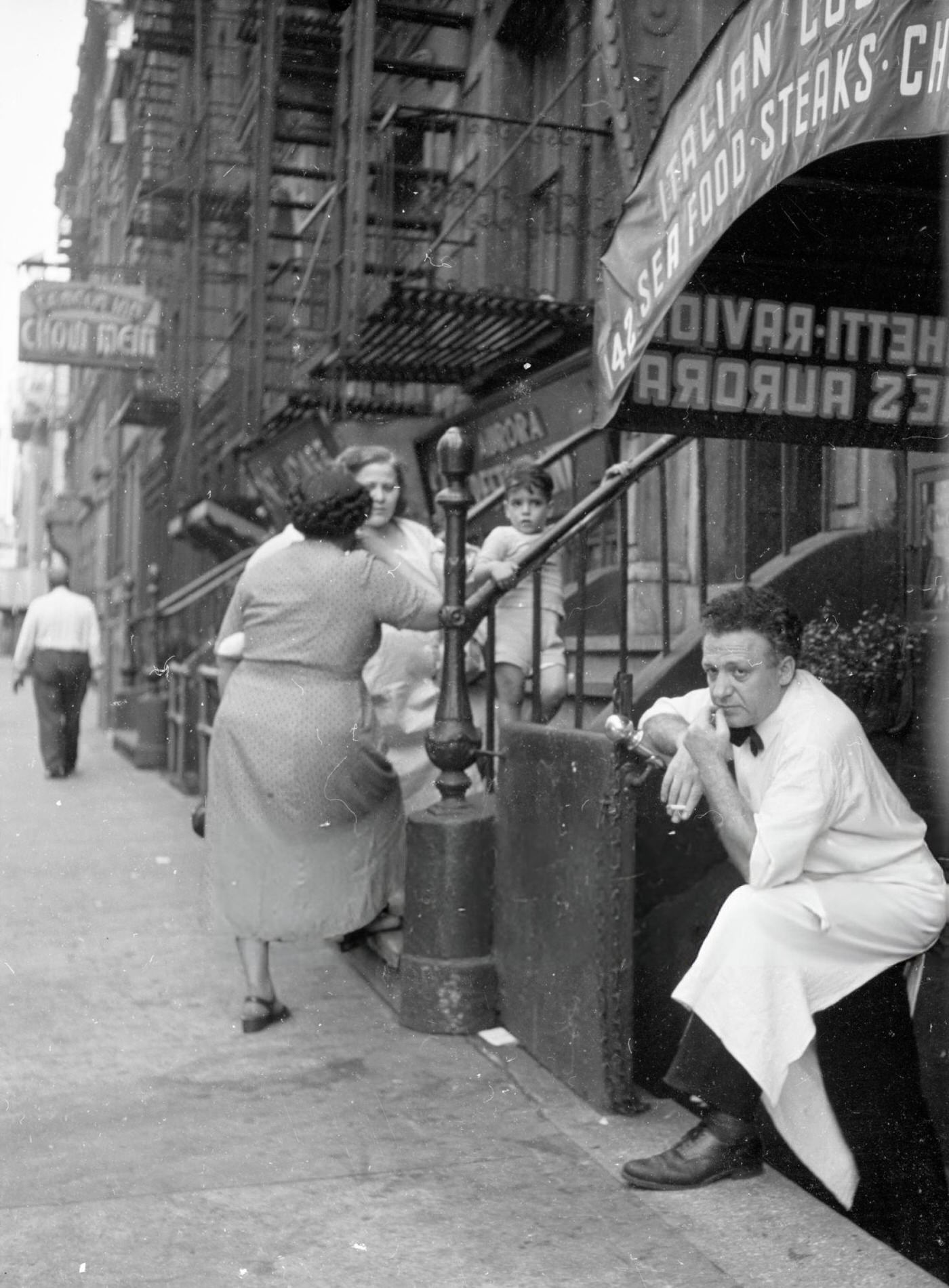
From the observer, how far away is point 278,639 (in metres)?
4.96

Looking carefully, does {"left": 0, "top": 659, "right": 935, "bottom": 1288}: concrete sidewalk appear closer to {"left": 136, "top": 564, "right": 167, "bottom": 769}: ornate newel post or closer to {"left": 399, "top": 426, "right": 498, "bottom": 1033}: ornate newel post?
{"left": 399, "top": 426, "right": 498, "bottom": 1033}: ornate newel post

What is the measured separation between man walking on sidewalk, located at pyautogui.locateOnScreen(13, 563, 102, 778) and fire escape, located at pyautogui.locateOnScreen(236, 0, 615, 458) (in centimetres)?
243

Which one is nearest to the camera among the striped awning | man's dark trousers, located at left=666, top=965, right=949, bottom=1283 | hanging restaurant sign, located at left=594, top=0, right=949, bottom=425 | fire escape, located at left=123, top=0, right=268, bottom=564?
hanging restaurant sign, located at left=594, top=0, right=949, bottom=425

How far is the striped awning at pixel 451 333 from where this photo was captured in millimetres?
Result: 8930

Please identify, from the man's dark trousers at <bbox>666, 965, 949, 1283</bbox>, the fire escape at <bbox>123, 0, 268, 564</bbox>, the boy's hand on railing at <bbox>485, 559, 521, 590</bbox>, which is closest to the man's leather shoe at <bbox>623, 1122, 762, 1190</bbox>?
the man's dark trousers at <bbox>666, 965, 949, 1283</bbox>

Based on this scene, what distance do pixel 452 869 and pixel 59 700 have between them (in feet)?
28.0

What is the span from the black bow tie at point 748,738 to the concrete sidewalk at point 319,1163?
41.3 inches

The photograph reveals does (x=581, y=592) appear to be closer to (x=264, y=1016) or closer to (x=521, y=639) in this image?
(x=521, y=639)

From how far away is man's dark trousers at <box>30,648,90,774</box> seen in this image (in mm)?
12438

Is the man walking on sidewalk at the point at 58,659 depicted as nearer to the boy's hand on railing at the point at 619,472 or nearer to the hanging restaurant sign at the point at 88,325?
the hanging restaurant sign at the point at 88,325

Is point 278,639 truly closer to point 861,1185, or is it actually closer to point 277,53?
point 861,1185

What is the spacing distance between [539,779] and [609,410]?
3.79 feet

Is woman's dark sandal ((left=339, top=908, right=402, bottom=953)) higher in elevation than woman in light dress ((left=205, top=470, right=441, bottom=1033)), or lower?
lower

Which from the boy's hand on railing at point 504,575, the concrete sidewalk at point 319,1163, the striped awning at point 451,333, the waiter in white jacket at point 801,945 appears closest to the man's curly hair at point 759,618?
the waiter in white jacket at point 801,945
